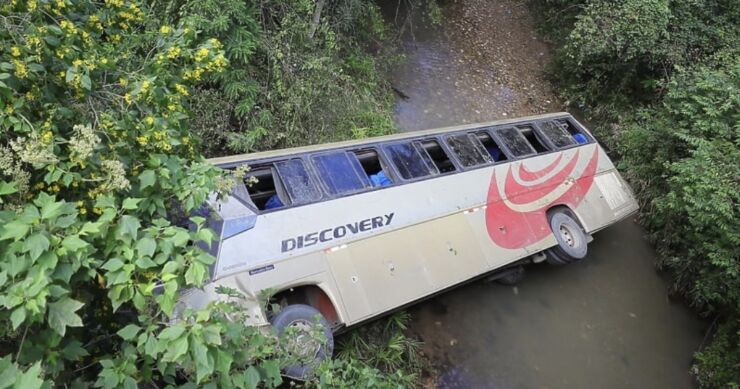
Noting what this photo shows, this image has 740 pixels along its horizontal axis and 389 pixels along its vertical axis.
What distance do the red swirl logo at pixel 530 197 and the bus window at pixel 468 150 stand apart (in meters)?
0.34

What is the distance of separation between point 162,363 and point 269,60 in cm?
598

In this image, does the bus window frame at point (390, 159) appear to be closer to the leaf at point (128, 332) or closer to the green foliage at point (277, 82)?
the green foliage at point (277, 82)

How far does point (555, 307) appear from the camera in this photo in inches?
306

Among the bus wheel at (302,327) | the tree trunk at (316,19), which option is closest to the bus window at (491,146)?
the tree trunk at (316,19)

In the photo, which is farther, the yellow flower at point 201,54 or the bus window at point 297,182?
the bus window at point 297,182

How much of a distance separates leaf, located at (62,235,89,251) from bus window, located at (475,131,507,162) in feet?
20.9

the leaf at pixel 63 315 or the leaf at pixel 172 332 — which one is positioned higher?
the leaf at pixel 63 315

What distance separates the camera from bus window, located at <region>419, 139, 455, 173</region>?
6.92 metres

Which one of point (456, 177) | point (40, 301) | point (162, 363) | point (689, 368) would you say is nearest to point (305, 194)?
point (456, 177)

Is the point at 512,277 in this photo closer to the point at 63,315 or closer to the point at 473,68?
the point at 63,315

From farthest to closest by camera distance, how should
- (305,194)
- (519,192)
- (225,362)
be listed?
(519,192) < (305,194) < (225,362)

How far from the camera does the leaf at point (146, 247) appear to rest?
221 centimetres

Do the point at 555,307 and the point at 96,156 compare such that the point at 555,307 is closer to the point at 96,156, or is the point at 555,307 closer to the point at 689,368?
the point at 689,368

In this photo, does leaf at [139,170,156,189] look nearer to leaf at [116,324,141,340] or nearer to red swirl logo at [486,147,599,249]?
leaf at [116,324,141,340]
